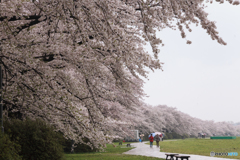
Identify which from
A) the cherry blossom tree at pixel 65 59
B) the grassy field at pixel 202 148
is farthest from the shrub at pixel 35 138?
the grassy field at pixel 202 148

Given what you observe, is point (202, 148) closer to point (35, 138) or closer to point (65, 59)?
point (35, 138)

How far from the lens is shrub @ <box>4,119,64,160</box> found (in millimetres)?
8664

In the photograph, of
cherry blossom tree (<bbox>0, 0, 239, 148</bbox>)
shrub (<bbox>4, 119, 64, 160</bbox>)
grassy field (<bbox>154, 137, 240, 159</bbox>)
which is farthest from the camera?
grassy field (<bbox>154, 137, 240, 159</bbox>)

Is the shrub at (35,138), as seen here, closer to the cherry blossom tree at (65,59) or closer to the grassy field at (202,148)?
the cherry blossom tree at (65,59)

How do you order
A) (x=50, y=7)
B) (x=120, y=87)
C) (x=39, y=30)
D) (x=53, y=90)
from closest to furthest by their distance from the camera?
(x=50, y=7) → (x=53, y=90) → (x=120, y=87) → (x=39, y=30)

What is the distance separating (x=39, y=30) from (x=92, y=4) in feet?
16.0

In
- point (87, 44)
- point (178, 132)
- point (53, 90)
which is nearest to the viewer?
point (87, 44)

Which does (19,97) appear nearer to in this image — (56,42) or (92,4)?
(56,42)

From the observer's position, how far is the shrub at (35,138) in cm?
866

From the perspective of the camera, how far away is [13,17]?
8.23 meters

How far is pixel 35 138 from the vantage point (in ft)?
28.5

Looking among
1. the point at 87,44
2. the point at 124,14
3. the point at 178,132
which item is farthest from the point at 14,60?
the point at 178,132

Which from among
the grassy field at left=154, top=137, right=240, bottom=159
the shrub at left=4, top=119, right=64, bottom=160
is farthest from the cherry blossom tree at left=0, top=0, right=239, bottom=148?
the grassy field at left=154, top=137, right=240, bottom=159

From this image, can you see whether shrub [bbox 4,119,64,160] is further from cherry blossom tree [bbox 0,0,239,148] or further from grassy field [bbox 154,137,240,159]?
grassy field [bbox 154,137,240,159]
